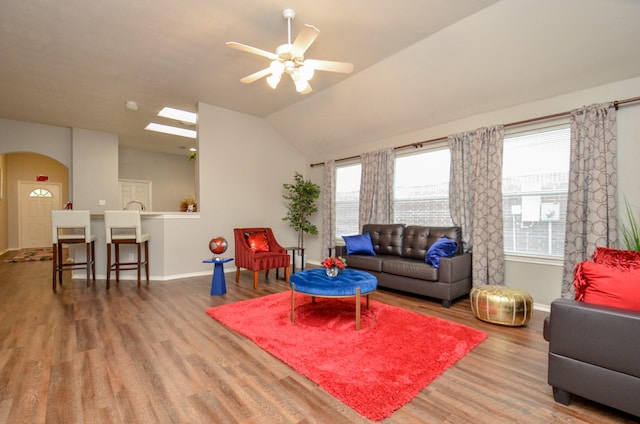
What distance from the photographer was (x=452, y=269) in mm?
→ 3582

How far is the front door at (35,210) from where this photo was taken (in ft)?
28.0

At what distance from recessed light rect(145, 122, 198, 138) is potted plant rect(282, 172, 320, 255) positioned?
2.78 meters

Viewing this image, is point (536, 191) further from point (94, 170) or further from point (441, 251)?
point (94, 170)

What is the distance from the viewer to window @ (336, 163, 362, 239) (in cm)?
597

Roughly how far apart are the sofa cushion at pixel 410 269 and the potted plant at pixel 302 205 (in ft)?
8.13

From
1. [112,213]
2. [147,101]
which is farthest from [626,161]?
[147,101]

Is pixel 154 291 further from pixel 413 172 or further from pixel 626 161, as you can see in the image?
pixel 626 161

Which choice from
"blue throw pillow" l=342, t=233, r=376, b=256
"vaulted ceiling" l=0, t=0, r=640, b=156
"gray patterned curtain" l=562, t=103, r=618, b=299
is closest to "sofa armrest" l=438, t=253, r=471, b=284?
"gray patterned curtain" l=562, t=103, r=618, b=299

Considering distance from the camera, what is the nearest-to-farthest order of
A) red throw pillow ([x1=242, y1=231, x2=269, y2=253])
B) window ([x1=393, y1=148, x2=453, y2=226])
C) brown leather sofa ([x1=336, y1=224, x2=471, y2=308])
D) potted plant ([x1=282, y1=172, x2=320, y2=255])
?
brown leather sofa ([x1=336, y1=224, x2=471, y2=308]) → window ([x1=393, y1=148, x2=453, y2=226]) → red throw pillow ([x1=242, y1=231, x2=269, y2=253]) → potted plant ([x1=282, y1=172, x2=320, y2=255])

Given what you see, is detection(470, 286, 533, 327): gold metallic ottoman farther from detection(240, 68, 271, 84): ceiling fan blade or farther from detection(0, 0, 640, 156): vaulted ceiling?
detection(240, 68, 271, 84): ceiling fan blade

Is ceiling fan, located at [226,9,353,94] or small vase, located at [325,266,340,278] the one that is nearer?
ceiling fan, located at [226,9,353,94]

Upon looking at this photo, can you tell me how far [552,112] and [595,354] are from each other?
117 inches

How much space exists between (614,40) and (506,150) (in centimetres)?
143

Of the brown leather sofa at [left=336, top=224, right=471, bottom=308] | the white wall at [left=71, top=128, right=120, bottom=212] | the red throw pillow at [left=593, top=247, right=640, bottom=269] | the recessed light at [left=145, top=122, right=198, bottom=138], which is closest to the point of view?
the red throw pillow at [left=593, top=247, right=640, bottom=269]
